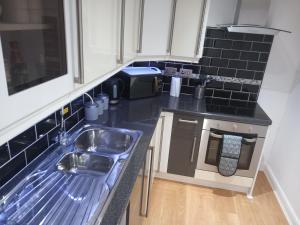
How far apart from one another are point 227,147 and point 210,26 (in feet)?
3.97

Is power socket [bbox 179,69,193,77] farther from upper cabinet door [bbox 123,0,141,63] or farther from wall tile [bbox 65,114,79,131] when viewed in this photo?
wall tile [bbox 65,114,79,131]

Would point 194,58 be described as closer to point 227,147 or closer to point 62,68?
point 227,147

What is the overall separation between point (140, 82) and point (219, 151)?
1.01 meters

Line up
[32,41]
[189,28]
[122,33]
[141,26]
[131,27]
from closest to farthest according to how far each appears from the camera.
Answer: [32,41]
[122,33]
[131,27]
[141,26]
[189,28]

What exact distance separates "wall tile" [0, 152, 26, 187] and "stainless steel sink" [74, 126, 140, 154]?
48 centimetres

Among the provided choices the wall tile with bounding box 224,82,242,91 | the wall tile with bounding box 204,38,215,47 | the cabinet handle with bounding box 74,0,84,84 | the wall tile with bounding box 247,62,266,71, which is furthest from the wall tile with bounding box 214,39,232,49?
the cabinet handle with bounding box 74,0,84,84

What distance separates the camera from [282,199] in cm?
237

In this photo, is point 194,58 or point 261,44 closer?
point 194,58

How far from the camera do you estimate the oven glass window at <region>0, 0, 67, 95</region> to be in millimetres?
573

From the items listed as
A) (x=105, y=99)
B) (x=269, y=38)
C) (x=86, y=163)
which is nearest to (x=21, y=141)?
(x=86, y=163)

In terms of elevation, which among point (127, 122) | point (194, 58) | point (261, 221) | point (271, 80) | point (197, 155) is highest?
point (194, 58)

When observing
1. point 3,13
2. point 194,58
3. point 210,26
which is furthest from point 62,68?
point 210,26

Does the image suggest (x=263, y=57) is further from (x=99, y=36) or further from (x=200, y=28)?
(x=99, y=36)

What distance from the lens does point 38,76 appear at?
0.69 meters
